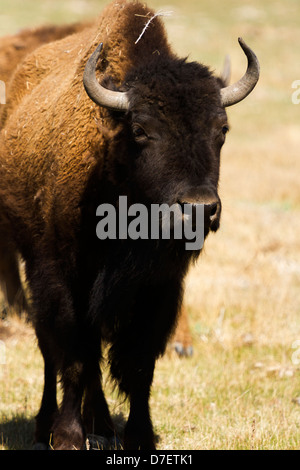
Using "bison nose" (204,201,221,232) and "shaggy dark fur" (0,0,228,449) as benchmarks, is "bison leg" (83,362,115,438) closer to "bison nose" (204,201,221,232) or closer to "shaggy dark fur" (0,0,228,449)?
"shaggy dark fur" (0,0,228,449)

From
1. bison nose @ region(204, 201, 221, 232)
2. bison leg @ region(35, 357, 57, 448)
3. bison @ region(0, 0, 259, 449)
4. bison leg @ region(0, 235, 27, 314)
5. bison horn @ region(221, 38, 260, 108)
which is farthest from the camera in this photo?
bison leg @ region(0, 235, 27, 314)

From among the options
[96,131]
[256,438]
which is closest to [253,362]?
[256,438]

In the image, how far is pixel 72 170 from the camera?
16.0 ft

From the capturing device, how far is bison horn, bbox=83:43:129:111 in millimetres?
4441

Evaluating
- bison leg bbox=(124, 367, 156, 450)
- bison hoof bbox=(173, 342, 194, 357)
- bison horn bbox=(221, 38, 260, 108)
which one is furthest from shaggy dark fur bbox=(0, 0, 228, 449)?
bison hoof bbox=(173, 342, 194, 357)

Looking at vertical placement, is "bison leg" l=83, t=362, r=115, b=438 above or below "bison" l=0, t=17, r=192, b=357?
below

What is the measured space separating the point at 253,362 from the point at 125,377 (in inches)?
100

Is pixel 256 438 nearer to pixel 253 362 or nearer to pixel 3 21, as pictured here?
pixel 253 362

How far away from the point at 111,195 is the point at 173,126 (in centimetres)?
71

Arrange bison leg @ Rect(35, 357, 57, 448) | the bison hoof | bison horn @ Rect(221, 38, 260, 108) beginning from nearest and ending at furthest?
bison horn @ Rect(221, 38, 260, 108) < bison leg @ Rect(35, 357, 57, 448) < the bison hoof

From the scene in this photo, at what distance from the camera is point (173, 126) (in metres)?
4.35

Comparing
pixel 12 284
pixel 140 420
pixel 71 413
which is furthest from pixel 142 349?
pixel 12 284

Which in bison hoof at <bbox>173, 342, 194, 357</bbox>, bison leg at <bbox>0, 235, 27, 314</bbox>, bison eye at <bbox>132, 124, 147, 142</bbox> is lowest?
bison hoof at <bbox>173, 342, 194, 357</bbox>

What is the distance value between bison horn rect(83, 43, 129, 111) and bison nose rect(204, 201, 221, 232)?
951 mm
